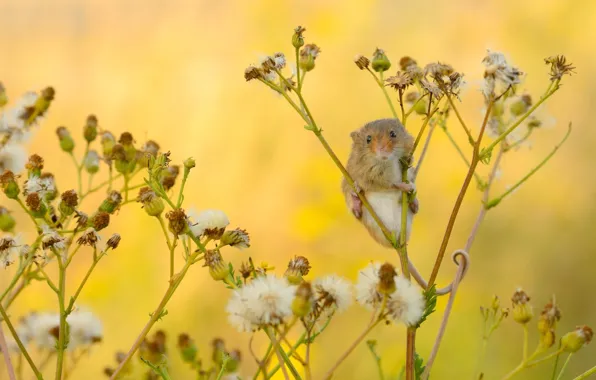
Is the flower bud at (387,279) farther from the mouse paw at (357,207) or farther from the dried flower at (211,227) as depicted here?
the mouse paw at (357,207)

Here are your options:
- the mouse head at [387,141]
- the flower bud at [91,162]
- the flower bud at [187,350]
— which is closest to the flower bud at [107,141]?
the flower bud at [91,162]

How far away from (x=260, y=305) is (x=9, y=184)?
554 millimetres

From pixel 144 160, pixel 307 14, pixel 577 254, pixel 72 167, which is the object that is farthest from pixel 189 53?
pixel 144 160

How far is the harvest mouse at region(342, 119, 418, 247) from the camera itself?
1.35m

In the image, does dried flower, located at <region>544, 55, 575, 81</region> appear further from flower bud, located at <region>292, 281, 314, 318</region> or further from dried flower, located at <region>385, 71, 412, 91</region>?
flower bud, located at <region>292, 281, 314, 318</region>

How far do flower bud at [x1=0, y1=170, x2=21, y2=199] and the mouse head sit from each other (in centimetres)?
64

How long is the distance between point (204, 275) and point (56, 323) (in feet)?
5.15

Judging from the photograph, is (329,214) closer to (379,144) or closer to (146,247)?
(146,247)

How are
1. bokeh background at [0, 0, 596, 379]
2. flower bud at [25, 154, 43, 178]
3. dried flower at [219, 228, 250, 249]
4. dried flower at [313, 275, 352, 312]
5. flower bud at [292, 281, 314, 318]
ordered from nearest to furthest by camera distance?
flower bud at [292, 281, 314, 318]
dried flower at [313, 275, 352, 312]
dried flower at [219, 228, 250, 249]
flower bud at [25, 154, 43, 178]
bokeh background at [0, 0, 596, 379]

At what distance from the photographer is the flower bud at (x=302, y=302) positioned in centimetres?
82

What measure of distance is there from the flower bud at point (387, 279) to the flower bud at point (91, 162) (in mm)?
786

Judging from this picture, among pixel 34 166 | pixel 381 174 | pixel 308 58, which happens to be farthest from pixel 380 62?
pixel 34 166

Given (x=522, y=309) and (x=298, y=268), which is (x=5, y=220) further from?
(x=522, y=309)

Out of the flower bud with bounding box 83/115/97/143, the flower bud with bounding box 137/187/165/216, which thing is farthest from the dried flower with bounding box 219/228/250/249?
the flower bud with bounding box 83/115/97/143
